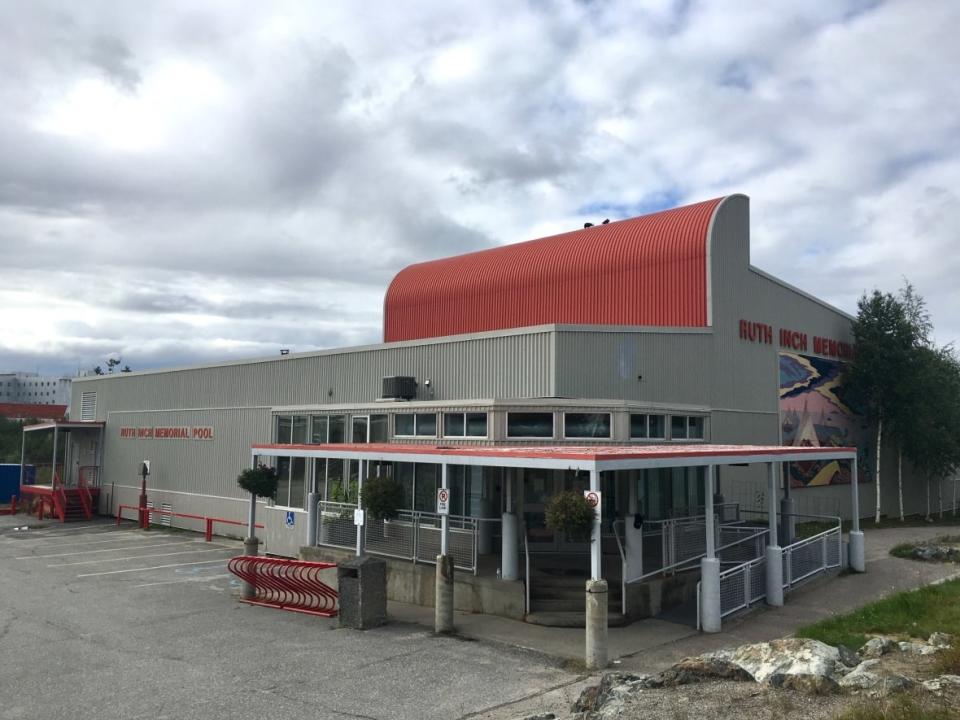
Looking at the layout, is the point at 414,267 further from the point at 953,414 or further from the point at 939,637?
the point at 939,637

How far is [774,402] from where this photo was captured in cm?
2688

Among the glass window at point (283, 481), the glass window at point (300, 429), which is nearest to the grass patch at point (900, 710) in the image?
the glass window at point (283, 481)

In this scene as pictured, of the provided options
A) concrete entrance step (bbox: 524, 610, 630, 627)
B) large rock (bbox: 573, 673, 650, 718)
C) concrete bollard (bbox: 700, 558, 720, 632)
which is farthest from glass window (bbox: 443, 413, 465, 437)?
large rock (bbox: 573, 673, 650, 718)

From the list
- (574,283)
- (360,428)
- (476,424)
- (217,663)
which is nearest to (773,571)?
(476,424)

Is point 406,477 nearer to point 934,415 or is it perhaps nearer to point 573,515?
point 573,515

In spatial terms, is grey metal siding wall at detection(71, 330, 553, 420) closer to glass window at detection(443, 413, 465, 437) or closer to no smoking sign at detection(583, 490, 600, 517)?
glass window at detection(443, 413, 465, 437)

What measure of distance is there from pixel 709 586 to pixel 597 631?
316 cm

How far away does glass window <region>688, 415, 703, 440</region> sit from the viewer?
20.6m

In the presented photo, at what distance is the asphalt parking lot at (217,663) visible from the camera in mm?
9359

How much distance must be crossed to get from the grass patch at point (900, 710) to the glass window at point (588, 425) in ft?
34.4

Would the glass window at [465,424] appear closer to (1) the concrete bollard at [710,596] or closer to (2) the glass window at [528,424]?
(2) the glass window at [528,424]

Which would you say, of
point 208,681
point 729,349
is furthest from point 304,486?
point 729,349

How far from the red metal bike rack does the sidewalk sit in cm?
134

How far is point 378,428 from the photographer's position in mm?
20281
